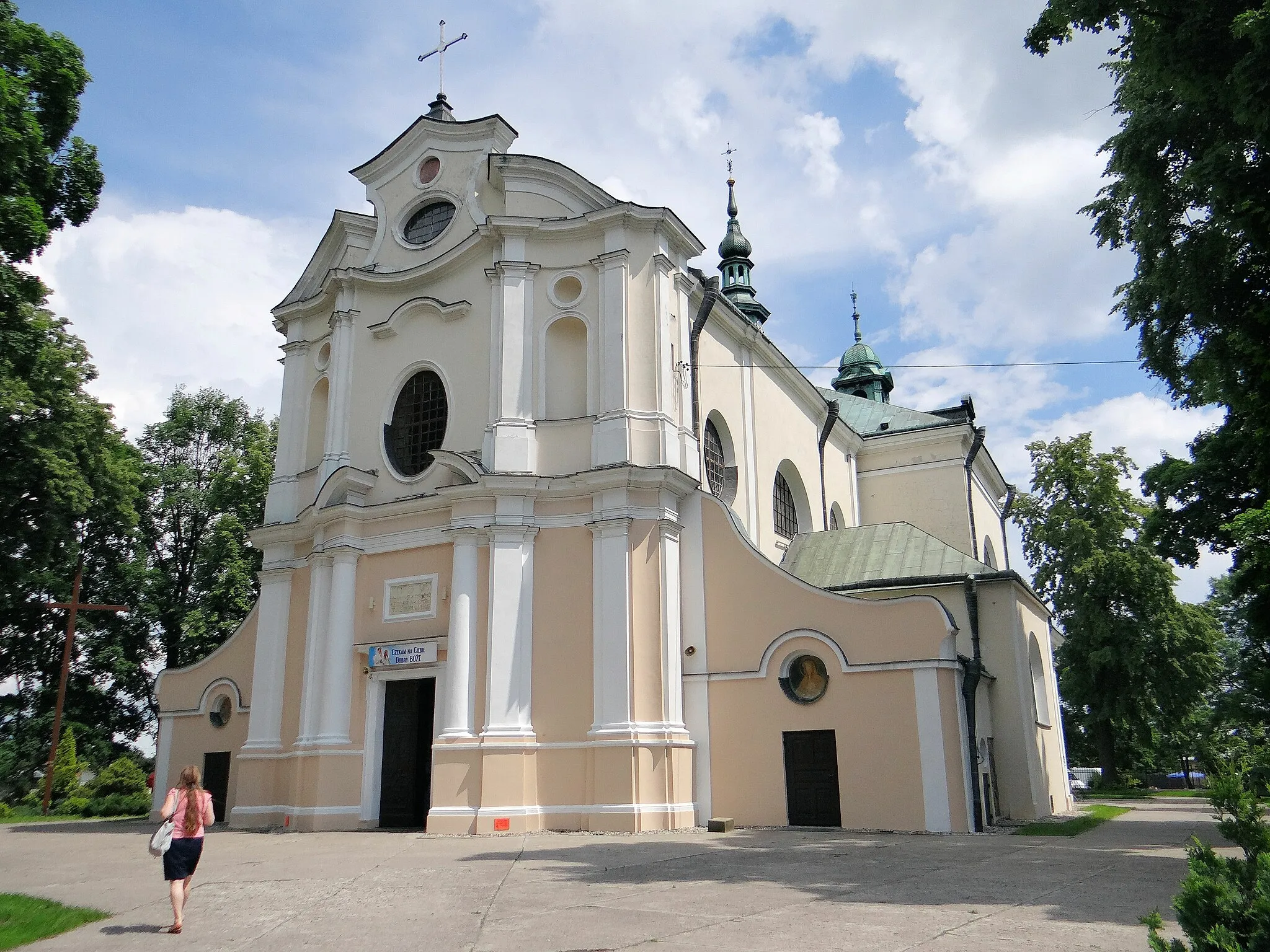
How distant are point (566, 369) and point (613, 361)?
48.2 inches

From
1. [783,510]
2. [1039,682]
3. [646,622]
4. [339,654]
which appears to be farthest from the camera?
[783,510]

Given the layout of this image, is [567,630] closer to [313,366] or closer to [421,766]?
[421,766]

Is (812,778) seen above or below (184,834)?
above

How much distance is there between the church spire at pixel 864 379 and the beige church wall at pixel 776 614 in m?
23.9

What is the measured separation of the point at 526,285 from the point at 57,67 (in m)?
7.67

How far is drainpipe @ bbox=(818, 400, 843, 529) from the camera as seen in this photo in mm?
25000

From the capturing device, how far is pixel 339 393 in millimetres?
19344

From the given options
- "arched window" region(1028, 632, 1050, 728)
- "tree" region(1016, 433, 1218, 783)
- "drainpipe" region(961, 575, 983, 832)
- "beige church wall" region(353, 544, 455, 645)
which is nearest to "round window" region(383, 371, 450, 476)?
"beige church wall" region(353, 544, 455, 645)

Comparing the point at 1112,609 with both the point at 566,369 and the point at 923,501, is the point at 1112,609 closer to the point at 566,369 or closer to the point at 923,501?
the point at 923,501

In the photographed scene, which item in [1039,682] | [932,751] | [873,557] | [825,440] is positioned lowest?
[932,751]

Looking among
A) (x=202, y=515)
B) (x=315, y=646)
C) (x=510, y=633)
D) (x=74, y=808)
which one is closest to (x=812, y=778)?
(x=510, y=633)

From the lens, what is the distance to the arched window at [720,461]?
774 inches

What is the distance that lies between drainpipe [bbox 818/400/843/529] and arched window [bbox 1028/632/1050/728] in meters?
5.92

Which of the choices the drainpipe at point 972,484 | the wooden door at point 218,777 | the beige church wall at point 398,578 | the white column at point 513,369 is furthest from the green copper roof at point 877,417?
the wooden door at point 218,777
